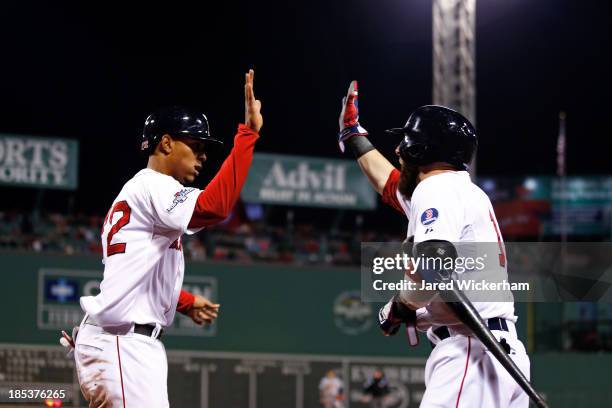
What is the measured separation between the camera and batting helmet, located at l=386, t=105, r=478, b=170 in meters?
4.13

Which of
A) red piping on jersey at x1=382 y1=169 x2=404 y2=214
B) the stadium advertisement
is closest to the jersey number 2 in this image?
red piping on jersey at x1=382 y1=169 x2=404 y2=214

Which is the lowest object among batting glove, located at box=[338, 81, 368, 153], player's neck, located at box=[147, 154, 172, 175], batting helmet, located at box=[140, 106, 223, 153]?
player's neck, located at box=[147, 154, 172, 175]

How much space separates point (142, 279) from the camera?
4281mm

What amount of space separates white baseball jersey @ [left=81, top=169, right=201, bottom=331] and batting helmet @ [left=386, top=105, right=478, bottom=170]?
1031 mm

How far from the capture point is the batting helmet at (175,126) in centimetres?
459

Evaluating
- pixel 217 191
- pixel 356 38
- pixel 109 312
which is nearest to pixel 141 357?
pixel 109 312

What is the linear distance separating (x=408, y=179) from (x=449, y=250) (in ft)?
2.62

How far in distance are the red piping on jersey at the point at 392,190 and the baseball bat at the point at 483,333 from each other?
115 centimetres

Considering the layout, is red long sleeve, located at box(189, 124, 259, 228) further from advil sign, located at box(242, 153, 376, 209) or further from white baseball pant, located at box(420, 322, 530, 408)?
advil sign, located at box(242, 153, 376, 209)

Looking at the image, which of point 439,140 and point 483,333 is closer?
point 483,333

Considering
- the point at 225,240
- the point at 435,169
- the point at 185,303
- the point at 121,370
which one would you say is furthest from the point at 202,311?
the point at 225,240

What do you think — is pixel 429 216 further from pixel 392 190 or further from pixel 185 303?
pixel 185 303

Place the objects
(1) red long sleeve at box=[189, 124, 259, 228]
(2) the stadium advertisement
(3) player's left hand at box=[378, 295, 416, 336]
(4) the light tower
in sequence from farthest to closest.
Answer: (2) the stadium advertisement
(4) the light tower
(1) red long sleeve at box=[189, 124, 259, 228]
(3) player's left hand at box=[378, 295, 416, 336]

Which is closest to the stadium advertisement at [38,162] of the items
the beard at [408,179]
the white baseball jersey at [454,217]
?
the beard at [408,179]
